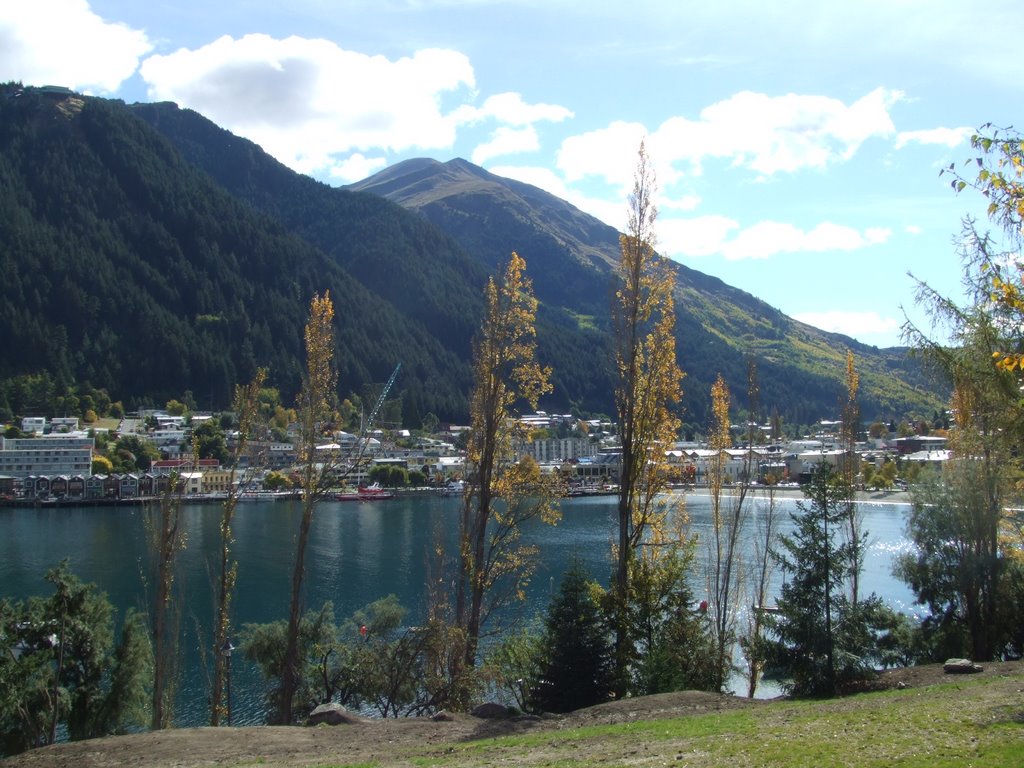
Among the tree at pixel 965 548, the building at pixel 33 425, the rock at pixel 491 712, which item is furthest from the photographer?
the building at pixel 33 425

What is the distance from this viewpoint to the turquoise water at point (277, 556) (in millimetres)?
41562

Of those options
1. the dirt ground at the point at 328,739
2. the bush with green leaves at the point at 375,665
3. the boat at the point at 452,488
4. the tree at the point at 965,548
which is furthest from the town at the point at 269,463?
the dirt ground at the point at 328,739

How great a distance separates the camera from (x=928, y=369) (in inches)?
475

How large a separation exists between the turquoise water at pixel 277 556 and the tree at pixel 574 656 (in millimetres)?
4289

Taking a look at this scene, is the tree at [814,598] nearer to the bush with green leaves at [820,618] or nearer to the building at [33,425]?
the bush with green leaves at [820,618]

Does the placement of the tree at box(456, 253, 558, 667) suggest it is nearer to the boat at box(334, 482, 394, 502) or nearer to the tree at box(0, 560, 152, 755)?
the tree at box(0, 560, 152, 755)

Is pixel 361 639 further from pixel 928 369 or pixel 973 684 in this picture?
pixel 928 369

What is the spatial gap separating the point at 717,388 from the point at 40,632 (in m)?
21.6

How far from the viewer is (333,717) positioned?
16.2m

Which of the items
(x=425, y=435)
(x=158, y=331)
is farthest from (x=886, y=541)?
(x=158, y=331)

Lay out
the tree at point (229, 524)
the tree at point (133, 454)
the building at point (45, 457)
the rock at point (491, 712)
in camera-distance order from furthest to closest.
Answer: the tree at point (133, 454) → the building at point (45, 457) → the tree at point (229, 524) → the rock at point (491, 712)

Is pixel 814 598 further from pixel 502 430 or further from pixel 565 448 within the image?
pixel 565 448

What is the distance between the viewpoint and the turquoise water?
41562 mm

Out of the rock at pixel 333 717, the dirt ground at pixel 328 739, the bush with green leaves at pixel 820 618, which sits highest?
the bush with green leaves at pixel 820 618
